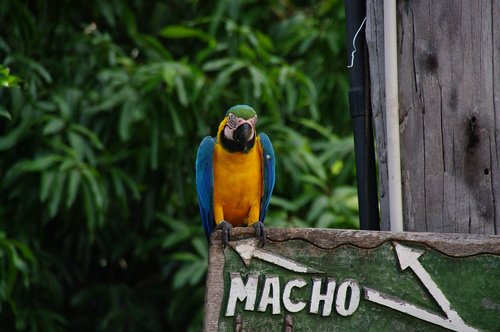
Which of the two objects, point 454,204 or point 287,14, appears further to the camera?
point 287,14

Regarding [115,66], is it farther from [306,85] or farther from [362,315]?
[362,315]

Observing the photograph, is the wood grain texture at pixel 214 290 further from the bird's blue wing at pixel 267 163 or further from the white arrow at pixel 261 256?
the bird's blue wing at pixel 267 163

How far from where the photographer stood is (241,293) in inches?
86.4

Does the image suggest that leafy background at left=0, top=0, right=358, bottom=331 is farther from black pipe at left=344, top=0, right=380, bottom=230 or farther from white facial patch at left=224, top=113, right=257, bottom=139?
black pipe at left=344, top=0, right=380, bottom=230

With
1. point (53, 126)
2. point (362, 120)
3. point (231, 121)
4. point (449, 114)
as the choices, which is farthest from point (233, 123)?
point (53, 126)

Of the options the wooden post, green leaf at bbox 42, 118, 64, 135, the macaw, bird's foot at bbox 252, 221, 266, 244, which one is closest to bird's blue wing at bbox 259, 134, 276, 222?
the macaw

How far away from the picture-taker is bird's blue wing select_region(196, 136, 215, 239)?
3174mm

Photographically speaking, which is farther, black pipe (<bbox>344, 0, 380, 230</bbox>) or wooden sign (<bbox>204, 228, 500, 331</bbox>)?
black pipe (<bbox>344, 0, 380, 230</bbox>)

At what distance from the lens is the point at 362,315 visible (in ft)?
7.14

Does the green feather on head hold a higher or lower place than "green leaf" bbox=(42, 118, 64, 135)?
lower

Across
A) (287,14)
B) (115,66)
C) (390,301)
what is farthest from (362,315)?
(287,14)

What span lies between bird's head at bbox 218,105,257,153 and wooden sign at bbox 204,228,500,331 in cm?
86

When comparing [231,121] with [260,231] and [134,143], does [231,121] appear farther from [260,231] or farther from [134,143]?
[134,143]

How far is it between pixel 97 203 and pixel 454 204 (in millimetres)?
2205
